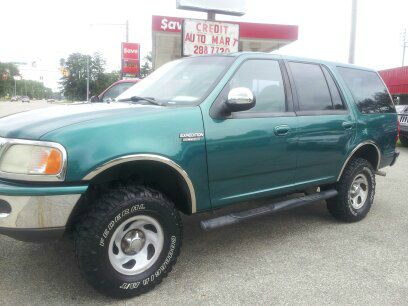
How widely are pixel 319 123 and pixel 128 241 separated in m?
2.26

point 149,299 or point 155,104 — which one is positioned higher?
point 155,104

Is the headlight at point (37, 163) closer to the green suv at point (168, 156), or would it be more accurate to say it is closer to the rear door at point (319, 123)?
the green suv at point (168, 156)

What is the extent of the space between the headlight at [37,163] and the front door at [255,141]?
3.74 feet

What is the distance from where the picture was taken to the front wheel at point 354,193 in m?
4.68

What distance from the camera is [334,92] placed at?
448 cm

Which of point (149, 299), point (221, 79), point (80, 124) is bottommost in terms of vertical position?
point (149, 299)

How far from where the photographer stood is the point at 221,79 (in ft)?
11.4

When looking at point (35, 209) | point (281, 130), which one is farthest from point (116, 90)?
point (35, 209)

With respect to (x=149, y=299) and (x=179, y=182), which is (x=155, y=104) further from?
(x=149, y=299)

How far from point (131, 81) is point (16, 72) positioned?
439 ft

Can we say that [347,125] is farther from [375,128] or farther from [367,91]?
[367,91]

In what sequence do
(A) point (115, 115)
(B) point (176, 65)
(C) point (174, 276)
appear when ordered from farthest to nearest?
(B) point (176, 65)
(C) point (174, 276)
(A) point (115, 115)

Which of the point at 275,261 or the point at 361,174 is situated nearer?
the point at 275,261

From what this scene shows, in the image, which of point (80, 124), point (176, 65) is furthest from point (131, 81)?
point (80, 124)
